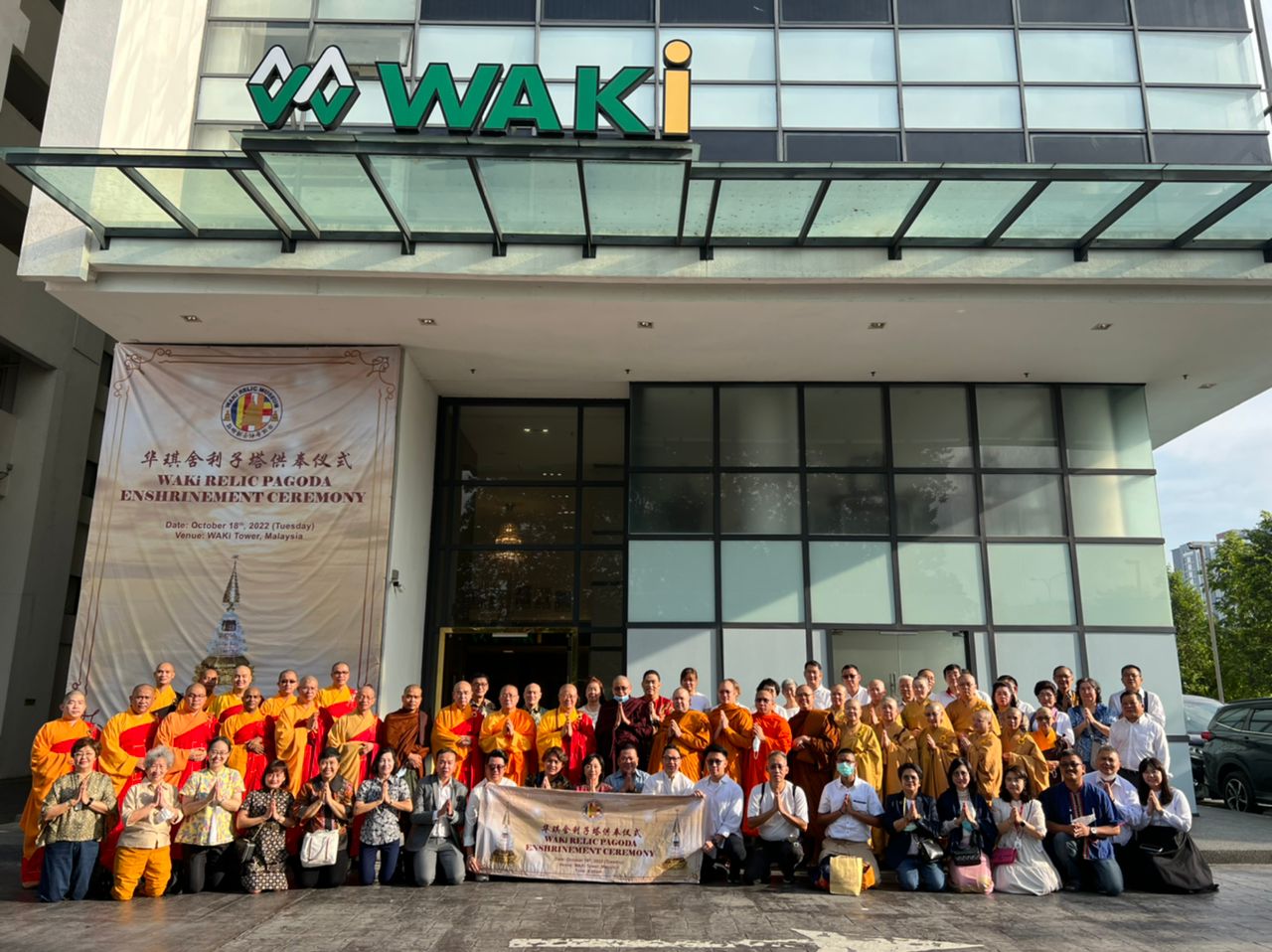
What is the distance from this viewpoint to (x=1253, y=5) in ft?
42.5

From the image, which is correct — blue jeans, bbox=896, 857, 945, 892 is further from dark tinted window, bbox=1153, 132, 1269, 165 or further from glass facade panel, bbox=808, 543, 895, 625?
dark tinted window, bbox=1153, 132, 1269, 165

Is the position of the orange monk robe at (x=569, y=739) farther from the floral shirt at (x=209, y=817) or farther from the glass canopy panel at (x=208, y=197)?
the glass canopy panel at (x=208, y=197)

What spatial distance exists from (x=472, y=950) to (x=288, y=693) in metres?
4.43

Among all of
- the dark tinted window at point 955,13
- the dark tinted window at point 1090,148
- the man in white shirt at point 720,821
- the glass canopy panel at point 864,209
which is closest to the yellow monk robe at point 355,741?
the man in white shirt at point 720,821

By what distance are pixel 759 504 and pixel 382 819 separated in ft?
25.1

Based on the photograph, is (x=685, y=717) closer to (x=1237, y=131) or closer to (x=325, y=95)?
(x=325, y=95)

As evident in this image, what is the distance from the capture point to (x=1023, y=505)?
46.1 feet

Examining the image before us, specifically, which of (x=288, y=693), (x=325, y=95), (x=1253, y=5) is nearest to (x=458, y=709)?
(x=288, y=693)

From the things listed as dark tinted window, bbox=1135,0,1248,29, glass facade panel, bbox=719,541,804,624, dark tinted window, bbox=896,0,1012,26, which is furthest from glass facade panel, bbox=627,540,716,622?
dark tinted window, bbox=1135,0,1248,29

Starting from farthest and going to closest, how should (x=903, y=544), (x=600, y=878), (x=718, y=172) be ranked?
1. (x=903, y=544)
2. (x=718, y=172)
3. (x=600, y=878)

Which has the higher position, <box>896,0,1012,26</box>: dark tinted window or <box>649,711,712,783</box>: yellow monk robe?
<box>896,0,1012,26</box>: dark tinted window

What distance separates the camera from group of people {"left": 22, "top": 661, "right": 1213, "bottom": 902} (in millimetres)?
7945

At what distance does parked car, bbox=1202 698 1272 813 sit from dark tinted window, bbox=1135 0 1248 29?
9.80m

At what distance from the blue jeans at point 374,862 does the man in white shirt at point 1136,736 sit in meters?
7.11
